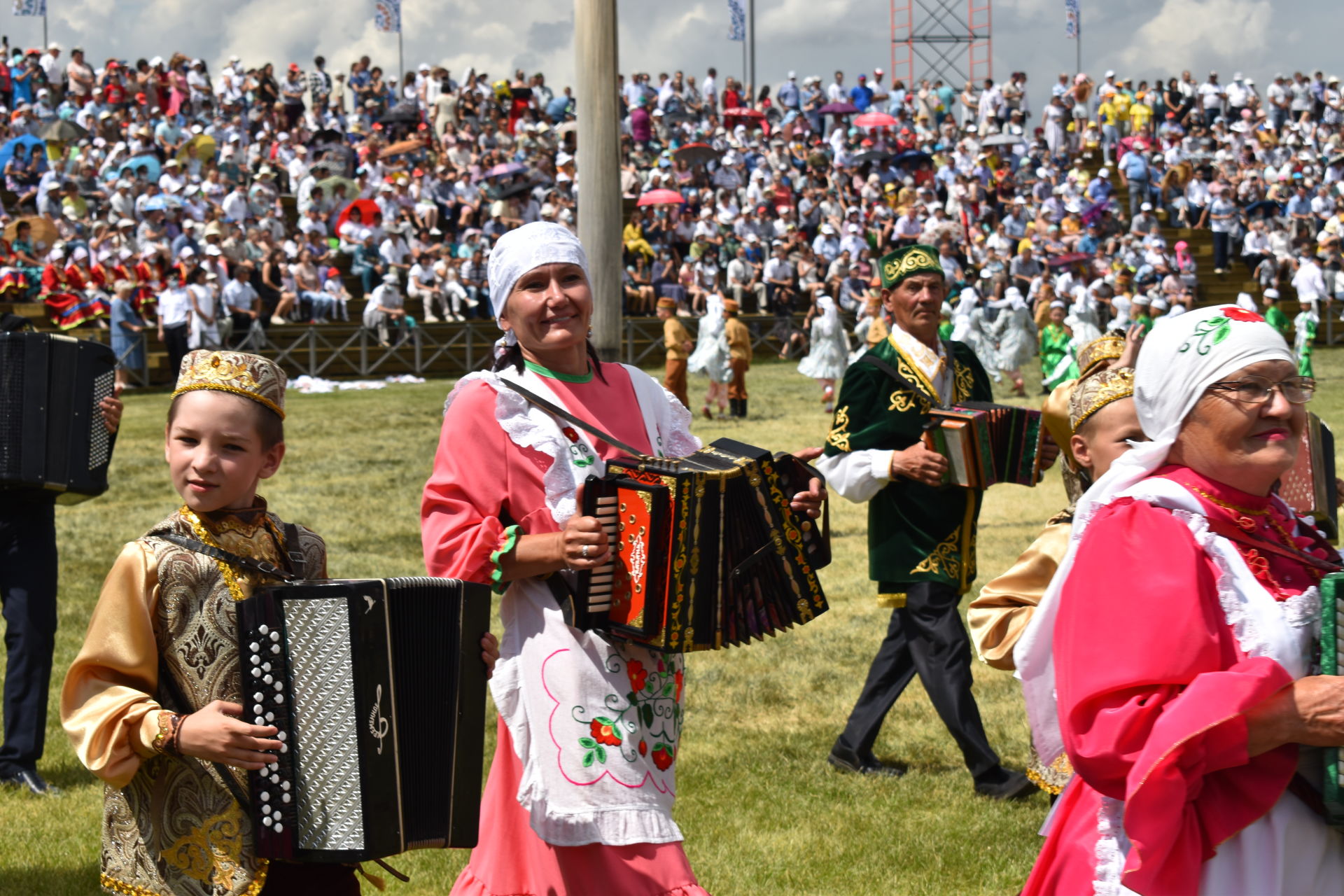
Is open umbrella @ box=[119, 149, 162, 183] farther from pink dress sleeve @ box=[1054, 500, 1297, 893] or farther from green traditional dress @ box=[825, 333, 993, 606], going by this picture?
pink dress sleeve @ box=[1054, 500, 1297, 893]

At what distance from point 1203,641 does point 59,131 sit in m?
26.6

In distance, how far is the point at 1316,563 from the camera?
245 centimetres

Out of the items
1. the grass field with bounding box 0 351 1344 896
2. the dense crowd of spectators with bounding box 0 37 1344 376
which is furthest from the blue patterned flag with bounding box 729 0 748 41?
the grass field with bounding box 0 351 1344 896

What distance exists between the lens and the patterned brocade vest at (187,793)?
300 centimetres

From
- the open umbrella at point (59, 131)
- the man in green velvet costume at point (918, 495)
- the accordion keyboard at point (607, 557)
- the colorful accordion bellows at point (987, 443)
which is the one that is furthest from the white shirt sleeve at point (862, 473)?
the open umbrella at point (59, 131)

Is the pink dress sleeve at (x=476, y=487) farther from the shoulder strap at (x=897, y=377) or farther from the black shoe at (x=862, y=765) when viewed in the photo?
the black shoe at (x=862, y=765)

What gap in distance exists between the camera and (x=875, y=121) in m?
35.7

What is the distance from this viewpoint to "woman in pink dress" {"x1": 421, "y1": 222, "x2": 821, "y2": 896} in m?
3.36

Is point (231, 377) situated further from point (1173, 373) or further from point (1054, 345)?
point (1054, 345)

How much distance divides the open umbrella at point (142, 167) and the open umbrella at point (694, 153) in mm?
11825

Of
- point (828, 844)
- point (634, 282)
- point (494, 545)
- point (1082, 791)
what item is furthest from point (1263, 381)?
point (634, 282)

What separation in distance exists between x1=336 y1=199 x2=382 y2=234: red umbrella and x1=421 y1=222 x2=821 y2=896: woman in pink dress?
24.0m

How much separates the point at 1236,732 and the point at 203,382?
2.12 meters

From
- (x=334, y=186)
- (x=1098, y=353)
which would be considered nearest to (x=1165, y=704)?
(x=1098, y=353)
